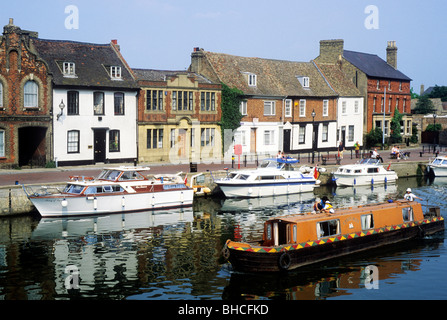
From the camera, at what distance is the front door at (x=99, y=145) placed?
47938mm

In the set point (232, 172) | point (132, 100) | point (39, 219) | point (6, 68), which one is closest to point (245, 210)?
point (232, 172)

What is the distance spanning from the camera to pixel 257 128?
59.6 metres

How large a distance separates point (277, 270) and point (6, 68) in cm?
2994

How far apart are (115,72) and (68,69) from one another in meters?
4.51

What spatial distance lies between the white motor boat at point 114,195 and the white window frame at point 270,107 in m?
23.8

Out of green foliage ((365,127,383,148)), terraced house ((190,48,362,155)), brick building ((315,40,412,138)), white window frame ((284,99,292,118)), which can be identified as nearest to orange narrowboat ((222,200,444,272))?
terraced house ((190,48,362,155))

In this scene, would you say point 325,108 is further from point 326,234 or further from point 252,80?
point 326,234

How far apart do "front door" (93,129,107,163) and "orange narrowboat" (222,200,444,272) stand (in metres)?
26.5

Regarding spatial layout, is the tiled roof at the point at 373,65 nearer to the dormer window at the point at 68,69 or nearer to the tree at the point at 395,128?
the tree at the point at 395,128

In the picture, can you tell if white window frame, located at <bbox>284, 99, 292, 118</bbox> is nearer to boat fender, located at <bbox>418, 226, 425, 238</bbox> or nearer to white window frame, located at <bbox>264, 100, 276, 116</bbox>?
white window frame, located at <bbox>264, 100, 276, 116</bbox>

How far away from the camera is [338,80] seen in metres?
70.2

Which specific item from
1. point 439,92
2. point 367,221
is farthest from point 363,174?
point 439,92
